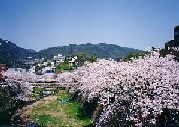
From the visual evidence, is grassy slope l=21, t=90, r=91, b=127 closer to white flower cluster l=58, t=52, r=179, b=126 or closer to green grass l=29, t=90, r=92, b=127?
green grass l=29, t=90, r=92, b=127

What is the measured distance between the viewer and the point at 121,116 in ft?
76.7

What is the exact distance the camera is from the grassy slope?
153ft

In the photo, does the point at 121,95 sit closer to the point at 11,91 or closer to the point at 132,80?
the point at 132,80

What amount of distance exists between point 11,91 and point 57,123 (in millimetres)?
20327

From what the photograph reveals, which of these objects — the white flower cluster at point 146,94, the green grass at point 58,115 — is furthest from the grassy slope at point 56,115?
the white flower cluster at point 146,94

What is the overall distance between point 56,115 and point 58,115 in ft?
1.08

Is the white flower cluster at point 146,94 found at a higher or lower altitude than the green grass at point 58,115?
higher

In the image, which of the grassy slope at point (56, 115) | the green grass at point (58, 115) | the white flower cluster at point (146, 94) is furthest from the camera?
the grassy slope at point (56, 115)

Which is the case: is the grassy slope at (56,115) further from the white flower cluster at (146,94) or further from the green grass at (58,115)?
the white flower cluster at (146,94)

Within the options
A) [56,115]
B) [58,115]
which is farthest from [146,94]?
[56,115]

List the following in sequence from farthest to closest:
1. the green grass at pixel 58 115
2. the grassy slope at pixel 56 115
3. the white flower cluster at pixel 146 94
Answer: the grassy slope at pixel 56 115, the green grass at pixel 58 115, the white flower cluster at pixel 146 94

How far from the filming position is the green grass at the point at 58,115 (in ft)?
152

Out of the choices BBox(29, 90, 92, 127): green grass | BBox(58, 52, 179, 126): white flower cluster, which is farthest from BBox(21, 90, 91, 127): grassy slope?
BBox(58, 52, 179, 126): white flower cluster

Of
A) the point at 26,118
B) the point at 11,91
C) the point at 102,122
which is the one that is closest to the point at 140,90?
the point at 102,122
